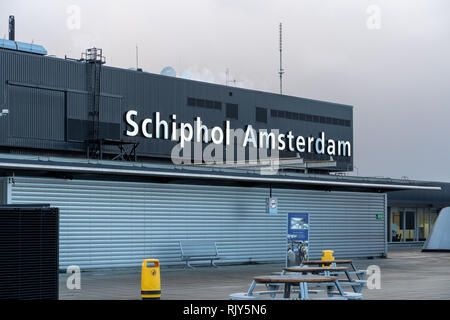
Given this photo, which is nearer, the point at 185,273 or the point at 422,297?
the point at 422,297

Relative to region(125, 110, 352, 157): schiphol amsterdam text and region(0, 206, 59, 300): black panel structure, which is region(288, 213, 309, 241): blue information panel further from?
region(125, 110, 352, 157): schiphol amsterdam text

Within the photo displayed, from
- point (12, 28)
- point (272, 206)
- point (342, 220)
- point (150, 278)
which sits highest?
point (12, 28)

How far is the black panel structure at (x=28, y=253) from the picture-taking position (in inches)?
488

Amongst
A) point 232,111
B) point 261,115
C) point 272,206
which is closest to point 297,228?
point 272,206

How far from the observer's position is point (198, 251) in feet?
91.7

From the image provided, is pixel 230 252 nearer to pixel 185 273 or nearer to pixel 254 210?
Answer: pixel 254 210

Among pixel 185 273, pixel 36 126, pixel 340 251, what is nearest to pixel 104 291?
pixel 185 273

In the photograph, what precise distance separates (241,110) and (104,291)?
31417 mm

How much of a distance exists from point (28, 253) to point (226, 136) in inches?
1418

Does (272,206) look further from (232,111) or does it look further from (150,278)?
(232,111)

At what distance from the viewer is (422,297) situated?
57.1 feet

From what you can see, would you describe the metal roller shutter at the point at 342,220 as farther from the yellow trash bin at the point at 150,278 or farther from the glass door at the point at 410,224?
the glass door at the point at 410,224

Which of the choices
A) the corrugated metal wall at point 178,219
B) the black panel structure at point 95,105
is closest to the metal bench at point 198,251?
the corrugated metal wall at point 178,219

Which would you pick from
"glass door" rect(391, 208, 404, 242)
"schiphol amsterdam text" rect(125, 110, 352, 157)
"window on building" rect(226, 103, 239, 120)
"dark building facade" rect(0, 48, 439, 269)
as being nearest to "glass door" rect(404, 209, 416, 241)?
"glass door" rect(391, 208, 404, 242)
